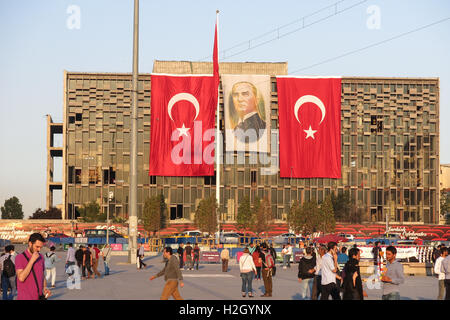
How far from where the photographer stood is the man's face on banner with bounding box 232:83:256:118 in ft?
298

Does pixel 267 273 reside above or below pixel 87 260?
above

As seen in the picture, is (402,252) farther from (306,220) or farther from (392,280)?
(306,220)

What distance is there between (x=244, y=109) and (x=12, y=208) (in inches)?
2254

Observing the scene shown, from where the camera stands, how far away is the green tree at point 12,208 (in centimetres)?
13012

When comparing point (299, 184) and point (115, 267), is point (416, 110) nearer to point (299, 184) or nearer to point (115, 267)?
point (299, 184)

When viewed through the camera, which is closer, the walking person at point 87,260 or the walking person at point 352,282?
the walking person at point 352,282

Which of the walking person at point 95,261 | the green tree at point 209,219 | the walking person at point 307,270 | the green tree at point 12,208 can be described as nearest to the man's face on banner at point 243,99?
the green tree at point 209,219

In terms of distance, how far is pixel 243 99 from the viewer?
91.8m

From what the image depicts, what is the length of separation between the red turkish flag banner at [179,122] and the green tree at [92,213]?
83.0 ft

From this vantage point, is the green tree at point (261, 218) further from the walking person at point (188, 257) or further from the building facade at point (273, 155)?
the walking person at point (188, 257)

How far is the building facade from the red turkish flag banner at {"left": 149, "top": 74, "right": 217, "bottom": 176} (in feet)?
104

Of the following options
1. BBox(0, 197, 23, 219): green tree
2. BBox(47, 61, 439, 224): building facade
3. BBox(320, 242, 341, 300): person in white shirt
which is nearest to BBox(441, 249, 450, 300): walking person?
BBox(320, 242, 341, 300): person in white shirt

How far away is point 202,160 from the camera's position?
91.6 meters

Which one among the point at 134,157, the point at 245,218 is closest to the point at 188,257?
the point at 134,157
